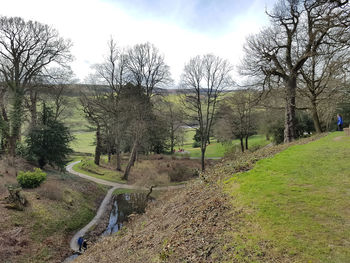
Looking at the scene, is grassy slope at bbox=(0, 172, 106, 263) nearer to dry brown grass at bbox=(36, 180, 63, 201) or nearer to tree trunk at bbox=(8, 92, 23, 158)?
dry brown grass at bbox=(36, 180, 63, 201)

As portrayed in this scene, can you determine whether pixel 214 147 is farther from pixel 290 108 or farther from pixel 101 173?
pixel 290 108

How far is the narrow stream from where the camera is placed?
47.8 ft

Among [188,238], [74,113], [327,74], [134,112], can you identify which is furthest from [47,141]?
[327,74]

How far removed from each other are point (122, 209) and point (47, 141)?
426 inches

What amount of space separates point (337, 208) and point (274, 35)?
15329 millimetres

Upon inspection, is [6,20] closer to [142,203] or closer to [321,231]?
[142,203]

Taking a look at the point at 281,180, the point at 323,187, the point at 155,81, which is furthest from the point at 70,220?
the point at 155,81

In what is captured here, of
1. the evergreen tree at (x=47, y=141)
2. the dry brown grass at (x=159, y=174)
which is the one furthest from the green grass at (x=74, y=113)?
the dry brown grass at (x=159, y=174)

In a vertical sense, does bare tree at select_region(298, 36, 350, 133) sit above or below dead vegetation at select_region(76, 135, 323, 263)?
above

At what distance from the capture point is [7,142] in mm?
19875

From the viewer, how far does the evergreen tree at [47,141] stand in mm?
21000

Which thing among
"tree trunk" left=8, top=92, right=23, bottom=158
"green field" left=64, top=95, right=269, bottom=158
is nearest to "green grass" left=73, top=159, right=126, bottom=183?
"green field" left=64, top=95, right=269, bottom=158

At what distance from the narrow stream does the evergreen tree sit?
783cm

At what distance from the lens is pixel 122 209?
17.7 metres
